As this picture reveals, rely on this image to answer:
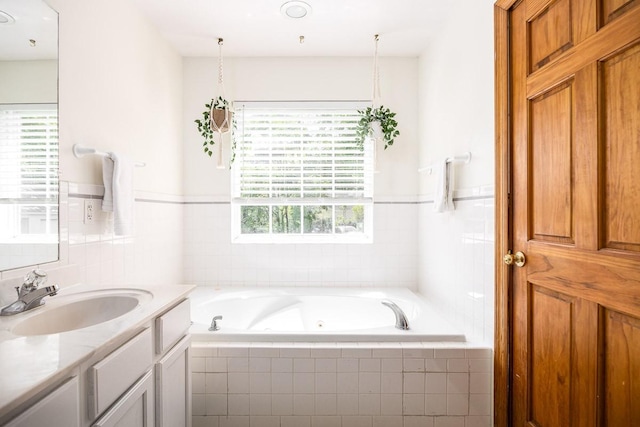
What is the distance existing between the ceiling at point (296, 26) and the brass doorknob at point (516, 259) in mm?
1639

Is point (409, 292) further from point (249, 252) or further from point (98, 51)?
point (98, 51)

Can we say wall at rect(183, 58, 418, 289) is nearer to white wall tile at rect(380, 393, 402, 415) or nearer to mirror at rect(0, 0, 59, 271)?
white wall tile at rect(380, 393, 402, 415)

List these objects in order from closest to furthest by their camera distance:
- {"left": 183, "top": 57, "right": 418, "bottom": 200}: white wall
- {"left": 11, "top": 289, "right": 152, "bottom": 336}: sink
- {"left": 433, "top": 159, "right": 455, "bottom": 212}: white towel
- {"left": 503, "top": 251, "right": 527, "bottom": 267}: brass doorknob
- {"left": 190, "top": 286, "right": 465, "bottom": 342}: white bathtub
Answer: {"left": 11, "top": 289, "right": 152, "bottom": 336}: sink → {"left": 503, "top": 251, "right": 527, "bottom": 267}: brass doorknob → {"left": 433, "top": 159, "right": 455, "bottom": 212}: white towel → {"left": 190, "top": 286, "right": 465, "bottom": 342}: white bathtub → {"left": 183, "top": 57, "right": 418, "bottom": 200}: white wall

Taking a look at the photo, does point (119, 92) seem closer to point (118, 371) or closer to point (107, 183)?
point (107, 183)

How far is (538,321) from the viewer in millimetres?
1367

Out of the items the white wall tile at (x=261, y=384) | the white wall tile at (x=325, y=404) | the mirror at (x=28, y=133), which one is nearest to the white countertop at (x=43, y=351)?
the mirror at (x=28, y=133)

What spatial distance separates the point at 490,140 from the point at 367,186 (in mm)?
1238

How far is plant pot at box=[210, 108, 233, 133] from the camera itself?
8.25ft

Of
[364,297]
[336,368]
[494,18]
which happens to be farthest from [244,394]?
[494,18]

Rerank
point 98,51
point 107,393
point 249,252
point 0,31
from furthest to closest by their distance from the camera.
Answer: point 249,252, point 98,51, point 0,31, point 107,393

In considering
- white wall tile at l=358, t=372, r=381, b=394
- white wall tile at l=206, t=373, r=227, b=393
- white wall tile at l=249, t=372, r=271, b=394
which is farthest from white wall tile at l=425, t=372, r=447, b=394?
white wall tile at l=206, t=373, r=227, b=393

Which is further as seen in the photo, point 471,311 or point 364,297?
point 364,297

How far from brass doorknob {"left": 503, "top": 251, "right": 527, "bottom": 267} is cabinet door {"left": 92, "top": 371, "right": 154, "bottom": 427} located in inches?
61.5

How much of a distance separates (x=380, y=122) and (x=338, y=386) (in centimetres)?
189
